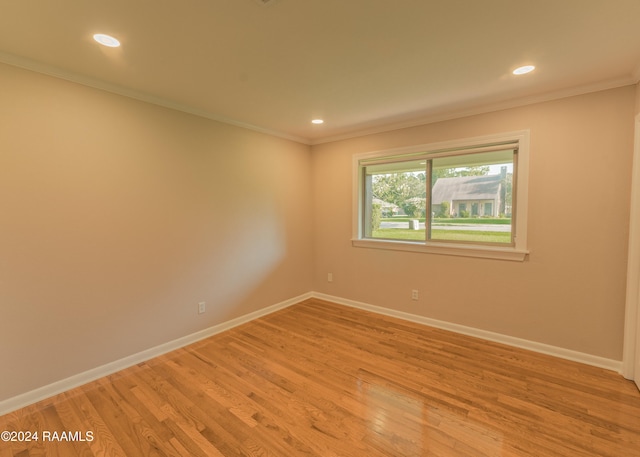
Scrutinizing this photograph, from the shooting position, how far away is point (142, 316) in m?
2.71

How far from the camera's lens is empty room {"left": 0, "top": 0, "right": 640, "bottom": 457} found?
1724 millimetres

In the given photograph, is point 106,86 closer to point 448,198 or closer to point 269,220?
point 269,220

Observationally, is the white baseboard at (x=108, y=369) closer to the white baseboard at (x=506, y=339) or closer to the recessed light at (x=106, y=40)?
the white baseboard at (x=506, y=339)

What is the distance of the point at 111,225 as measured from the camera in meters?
2.49

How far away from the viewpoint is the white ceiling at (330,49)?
1.53 m

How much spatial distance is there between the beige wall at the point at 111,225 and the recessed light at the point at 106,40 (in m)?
0.71

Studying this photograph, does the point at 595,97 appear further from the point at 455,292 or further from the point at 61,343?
the point at 61,343

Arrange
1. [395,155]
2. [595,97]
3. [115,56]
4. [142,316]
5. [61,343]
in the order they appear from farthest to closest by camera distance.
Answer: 1. [395,155]
2. [142,316]
3. [595,97]
4. [61,343]
5. [115,56]

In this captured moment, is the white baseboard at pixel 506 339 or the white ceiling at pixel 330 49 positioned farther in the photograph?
the white baseboard at pixel 506 339

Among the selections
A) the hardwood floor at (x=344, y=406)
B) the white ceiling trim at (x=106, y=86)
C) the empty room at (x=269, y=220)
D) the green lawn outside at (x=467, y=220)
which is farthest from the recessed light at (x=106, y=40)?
the green lawn outside at (x=467, y=220)

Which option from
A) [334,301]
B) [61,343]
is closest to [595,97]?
[334,301]

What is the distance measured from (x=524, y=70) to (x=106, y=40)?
2929mm

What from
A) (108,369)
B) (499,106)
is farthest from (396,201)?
(108,369)

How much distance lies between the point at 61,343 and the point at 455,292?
3703 mm
